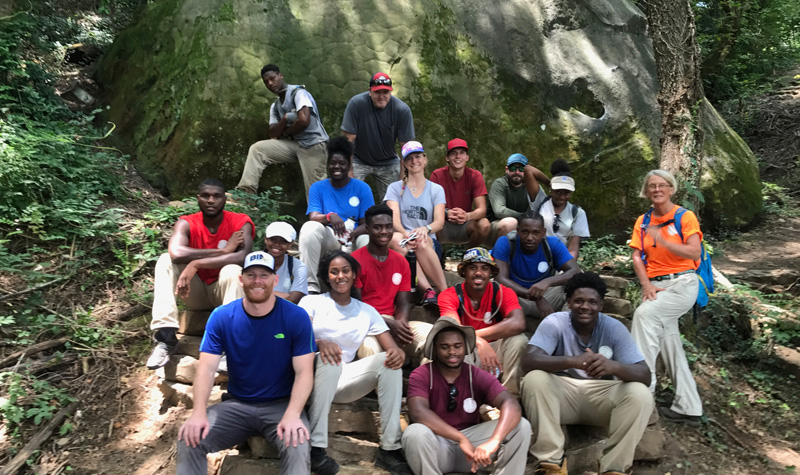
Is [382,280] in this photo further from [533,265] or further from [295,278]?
[533,265]

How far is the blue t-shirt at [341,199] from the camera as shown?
5.80 metres

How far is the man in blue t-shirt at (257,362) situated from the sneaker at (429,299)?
1594 mm

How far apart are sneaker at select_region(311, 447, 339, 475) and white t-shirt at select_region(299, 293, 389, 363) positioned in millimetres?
747

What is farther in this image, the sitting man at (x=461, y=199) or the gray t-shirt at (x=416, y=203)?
the sitting man at (x=461, y=199)

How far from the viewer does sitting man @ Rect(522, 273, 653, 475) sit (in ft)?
13.6

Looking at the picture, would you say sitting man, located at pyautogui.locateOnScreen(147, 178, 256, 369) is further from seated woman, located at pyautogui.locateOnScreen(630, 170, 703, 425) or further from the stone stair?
seated woman, located at pyautogui.locateOnScreen(630, 170, 703, 425)

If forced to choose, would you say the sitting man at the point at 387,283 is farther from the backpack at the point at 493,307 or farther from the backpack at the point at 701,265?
the backpack at the point at 701,265

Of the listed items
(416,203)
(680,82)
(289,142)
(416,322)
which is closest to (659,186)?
(680,82)

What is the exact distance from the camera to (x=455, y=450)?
3.95 m

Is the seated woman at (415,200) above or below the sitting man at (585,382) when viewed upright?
above

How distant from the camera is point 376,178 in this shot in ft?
22.4

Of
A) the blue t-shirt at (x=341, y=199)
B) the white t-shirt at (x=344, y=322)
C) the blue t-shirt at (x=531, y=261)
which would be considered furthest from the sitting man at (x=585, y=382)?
the blue t-shirt at (x=341, y=199)

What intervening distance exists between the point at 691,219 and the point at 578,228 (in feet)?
4.08

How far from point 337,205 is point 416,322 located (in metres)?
1.52
